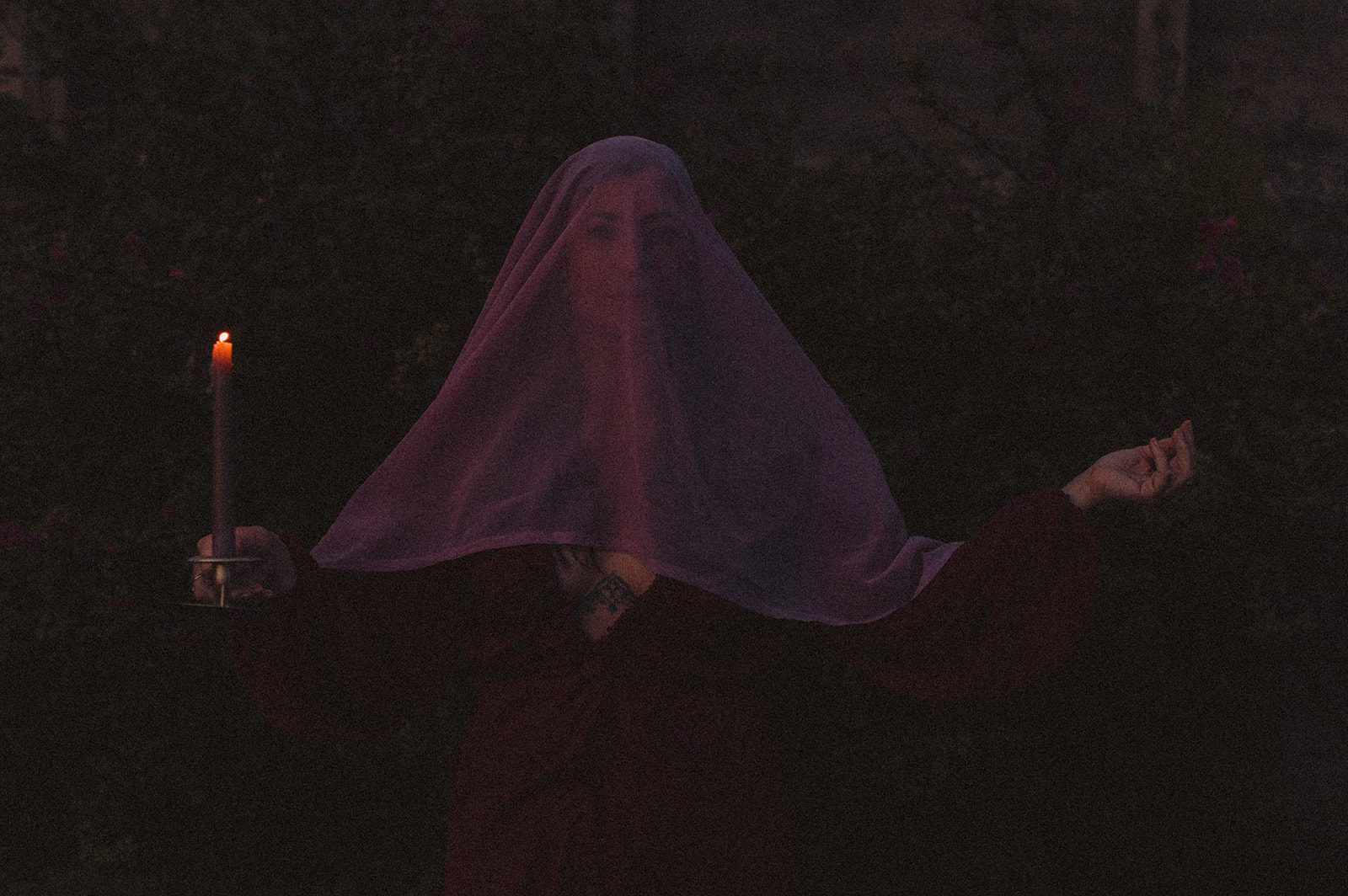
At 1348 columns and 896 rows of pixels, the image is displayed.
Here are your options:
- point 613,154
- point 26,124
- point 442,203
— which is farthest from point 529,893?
point 26,124

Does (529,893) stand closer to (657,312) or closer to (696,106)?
(657,312)

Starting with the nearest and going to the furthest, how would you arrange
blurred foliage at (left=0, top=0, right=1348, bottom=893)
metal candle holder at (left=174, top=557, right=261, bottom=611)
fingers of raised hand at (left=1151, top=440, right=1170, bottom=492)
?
metal candle holder at (left=174, top=557, right=261, bottom=611)
fingers of raised hand at (left=1151, top=440, right=1170, bottom=492)
blurred foliage at (left=0, top=0, right=1348, bottom=893)

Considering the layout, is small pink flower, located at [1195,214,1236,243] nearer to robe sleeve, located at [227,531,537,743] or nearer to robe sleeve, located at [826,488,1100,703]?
robe sleeve, located at [826,488,1100,703]

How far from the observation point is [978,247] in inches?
188

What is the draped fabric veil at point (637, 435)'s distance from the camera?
249 centimetres

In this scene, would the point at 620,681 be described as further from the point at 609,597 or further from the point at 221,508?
the point at 221,508

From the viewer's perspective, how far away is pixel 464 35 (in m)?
4.74

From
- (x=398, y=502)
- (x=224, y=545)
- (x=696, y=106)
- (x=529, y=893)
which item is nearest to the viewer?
(x=224, y=545)

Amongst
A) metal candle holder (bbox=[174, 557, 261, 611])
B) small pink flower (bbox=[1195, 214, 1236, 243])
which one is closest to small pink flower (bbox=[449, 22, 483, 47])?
small pink flower (bbox=[1195, 214, 1236, 243])

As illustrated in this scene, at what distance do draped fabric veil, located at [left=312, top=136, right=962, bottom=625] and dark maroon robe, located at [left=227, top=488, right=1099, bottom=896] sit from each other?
0.08m

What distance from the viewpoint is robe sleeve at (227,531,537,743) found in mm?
2447

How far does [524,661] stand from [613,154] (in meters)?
0.91

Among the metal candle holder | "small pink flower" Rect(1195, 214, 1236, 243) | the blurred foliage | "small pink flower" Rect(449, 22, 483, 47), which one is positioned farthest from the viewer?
"small pink flower" Rect(449, 22, 483, 47)

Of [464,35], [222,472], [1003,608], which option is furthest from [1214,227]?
[222,472]
